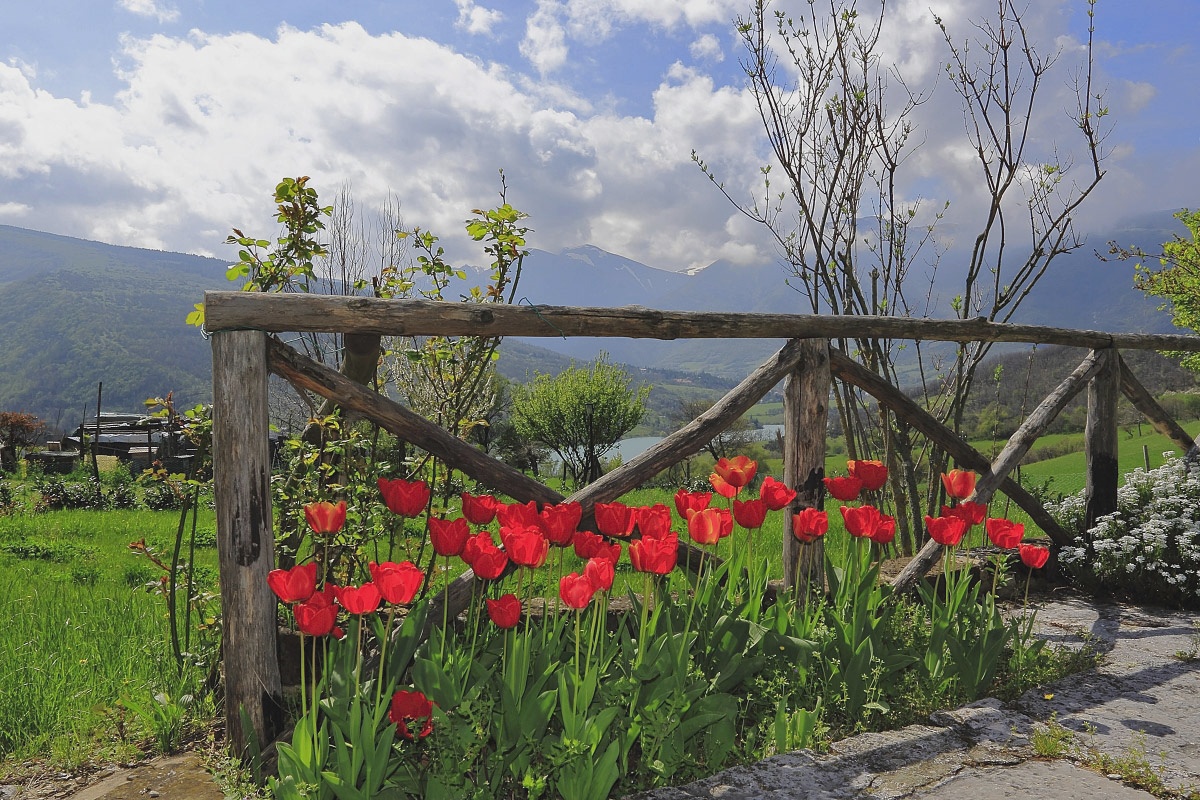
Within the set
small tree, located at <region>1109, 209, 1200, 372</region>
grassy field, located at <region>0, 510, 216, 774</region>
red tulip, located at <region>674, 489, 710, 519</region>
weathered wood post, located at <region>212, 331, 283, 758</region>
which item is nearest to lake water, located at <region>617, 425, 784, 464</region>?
red tulip, located at <region>674, 489, 710, 519</region>

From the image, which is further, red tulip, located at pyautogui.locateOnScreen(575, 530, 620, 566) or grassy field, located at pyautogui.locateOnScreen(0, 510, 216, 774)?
grassy field, located at pyautogui.locateOnScreen(0, 510, 216, 774)

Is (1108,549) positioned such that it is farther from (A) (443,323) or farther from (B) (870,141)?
(A) (443,323)

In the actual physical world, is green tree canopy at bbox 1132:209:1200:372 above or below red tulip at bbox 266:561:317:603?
above

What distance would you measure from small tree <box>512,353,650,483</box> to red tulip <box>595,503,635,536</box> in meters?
12.2

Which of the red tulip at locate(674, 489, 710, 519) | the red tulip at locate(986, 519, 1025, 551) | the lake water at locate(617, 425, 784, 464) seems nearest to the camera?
the red tulip at locate(674, 489, 710, 519)

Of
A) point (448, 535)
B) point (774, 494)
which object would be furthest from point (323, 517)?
point (774, 494)

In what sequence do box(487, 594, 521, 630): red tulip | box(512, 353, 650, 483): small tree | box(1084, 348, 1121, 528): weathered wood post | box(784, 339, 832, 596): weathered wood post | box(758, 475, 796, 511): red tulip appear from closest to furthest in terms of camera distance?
box(487, 594, 521, 630): red tulip → box(758, 475, 796, 511): red tulip → box(784, 339, 832, 596): weathered wood post → box(1084, 348, 1121, 528): weathered wood post → box(512, 353, 650, 483): small tree

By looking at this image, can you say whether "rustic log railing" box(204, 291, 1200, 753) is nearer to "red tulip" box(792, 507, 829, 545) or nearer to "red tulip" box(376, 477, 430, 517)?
"red tulip" box(376, 477, 430, 517)

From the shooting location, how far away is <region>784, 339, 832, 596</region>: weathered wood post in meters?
3.41

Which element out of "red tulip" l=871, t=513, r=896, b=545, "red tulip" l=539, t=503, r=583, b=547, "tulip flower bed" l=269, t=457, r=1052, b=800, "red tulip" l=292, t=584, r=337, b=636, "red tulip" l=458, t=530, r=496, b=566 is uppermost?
"red tulip" l=539, t=503, r=583, b=547

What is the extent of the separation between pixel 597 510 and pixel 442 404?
5.04 ft

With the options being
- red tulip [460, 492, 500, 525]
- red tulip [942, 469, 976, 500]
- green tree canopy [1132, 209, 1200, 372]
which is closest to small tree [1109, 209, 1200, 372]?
green tree canopy [1132, 209, 1200, 372]

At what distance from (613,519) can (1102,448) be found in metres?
3.92

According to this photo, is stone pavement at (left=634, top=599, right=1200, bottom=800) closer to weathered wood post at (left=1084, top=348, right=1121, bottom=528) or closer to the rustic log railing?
the rustic log railing
